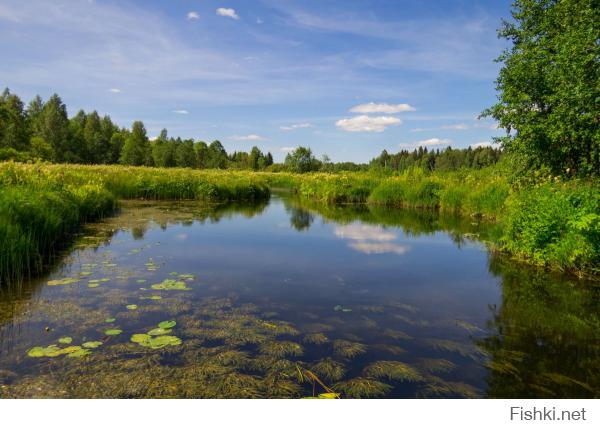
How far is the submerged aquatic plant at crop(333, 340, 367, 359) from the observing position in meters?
5.14

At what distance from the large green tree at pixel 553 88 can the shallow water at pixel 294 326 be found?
156 inches

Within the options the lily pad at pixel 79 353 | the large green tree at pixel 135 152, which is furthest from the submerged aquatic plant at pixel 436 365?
the large green tree at pixel 135 152

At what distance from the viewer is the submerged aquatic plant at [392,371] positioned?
4.57 metres

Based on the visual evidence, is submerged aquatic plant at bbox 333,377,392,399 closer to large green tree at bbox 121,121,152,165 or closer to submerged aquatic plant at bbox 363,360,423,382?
submerged aquatic plant at bbox 363,360,423,382

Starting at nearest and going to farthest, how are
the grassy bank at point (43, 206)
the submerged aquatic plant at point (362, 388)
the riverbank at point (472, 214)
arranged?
the submerged aquatic plant at point (362, 388) < the grassy bank at point (43, 206) < the riverbank at point (472, 214)

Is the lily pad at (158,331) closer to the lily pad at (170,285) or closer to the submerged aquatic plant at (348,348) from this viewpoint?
the lily pad at (170,285)

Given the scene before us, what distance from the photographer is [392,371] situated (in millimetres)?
4707

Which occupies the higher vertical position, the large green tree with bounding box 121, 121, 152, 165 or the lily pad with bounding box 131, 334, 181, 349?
the large green tree with bounding box 121, 121, 152, 165

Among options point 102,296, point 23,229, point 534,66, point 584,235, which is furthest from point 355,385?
point 534,66

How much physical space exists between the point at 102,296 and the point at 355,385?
4.95m

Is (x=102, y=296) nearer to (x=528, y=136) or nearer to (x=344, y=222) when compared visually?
(x=528, y=136)

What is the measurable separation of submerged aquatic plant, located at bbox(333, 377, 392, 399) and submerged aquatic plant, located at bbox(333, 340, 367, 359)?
0.64 m

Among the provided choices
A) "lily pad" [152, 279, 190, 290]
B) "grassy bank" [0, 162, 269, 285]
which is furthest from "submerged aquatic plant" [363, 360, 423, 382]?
"grassy bank" [0, 162, 269, 285]

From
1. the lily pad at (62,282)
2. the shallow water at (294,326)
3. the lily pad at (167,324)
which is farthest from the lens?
the lily pad at (62,282)
